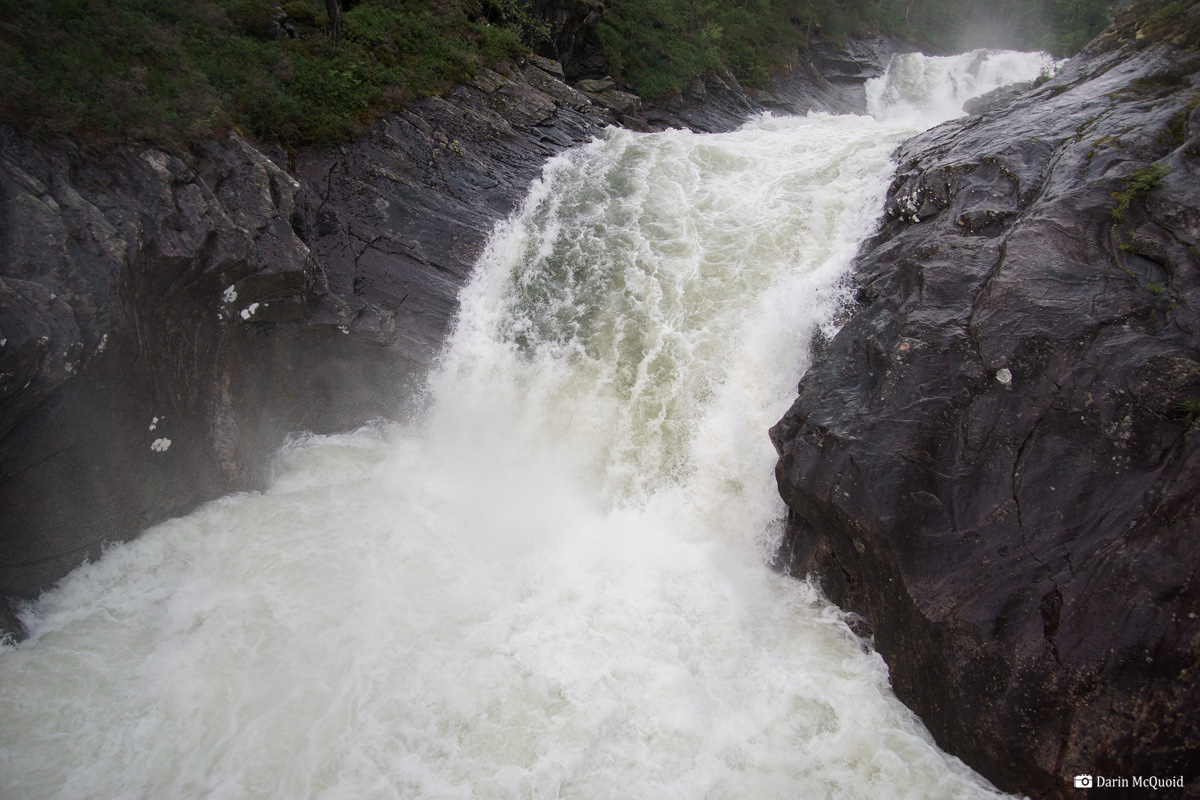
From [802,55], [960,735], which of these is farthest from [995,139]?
[802,55]

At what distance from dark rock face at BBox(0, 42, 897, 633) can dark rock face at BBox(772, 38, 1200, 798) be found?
7.29 meters

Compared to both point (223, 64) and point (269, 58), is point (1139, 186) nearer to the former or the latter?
point (223, 64)

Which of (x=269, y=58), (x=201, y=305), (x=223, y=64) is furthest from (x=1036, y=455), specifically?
(x=269, y=58)

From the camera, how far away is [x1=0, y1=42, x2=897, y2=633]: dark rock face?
627 cm

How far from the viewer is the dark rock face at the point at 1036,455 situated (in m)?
4.87

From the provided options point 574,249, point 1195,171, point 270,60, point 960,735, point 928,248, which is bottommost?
point 960,735

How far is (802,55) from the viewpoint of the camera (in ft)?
95.5

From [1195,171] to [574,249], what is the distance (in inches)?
347

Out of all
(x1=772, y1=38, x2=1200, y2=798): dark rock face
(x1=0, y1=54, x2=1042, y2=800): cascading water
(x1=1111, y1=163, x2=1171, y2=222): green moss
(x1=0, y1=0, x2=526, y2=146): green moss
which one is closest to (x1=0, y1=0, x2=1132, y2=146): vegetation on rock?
(x1=0, y1=0, x2=526, y2=146): green moss

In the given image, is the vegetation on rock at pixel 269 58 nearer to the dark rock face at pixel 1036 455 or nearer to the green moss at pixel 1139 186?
the green moss at pixel 1139 186

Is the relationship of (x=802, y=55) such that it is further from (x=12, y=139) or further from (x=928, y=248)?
(x=12, y=139)

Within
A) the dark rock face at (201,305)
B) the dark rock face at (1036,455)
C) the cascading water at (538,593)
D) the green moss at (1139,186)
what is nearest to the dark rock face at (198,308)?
the dark rock face at (201,305)

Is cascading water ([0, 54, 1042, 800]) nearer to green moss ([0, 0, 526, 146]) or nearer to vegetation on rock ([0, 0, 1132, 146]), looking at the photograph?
green moss ([0, 0, 526, 146])

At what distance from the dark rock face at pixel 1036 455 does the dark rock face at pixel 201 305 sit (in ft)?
23.9
